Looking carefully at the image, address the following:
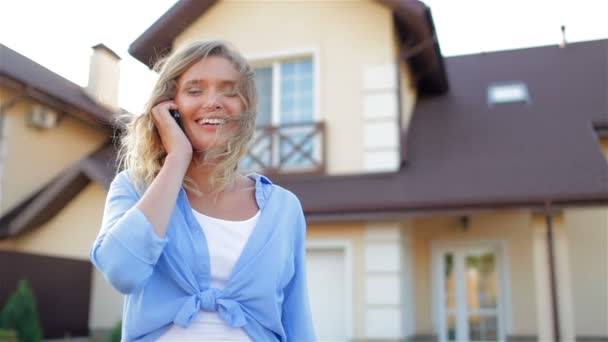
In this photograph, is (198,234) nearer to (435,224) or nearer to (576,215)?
(435,224)

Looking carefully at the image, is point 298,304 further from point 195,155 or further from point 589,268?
point 589,268

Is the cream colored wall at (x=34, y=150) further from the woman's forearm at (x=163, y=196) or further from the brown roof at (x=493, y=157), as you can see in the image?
the woman's forearm at (x=163, y=196)

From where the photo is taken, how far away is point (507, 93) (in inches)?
421

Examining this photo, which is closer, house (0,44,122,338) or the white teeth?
the white teeth

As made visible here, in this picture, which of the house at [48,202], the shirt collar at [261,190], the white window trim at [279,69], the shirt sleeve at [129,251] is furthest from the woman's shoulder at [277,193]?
the house at [48,202]

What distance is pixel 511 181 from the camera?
829 cm

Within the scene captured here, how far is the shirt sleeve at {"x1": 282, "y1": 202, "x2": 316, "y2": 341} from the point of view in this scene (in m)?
1.47

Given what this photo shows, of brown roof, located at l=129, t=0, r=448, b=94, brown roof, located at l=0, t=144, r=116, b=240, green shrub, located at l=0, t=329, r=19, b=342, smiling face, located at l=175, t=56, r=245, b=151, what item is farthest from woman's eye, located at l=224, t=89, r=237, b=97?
brown roof, located at l=0, t=144, r=116, b=240

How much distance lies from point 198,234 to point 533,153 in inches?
325

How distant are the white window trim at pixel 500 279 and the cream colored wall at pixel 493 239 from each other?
0.16ft

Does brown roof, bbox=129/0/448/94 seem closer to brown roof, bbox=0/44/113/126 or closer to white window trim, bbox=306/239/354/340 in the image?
brown roof, bbox=0/44/113/126

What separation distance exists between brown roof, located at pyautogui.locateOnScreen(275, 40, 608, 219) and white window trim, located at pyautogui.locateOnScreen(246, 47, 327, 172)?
0.55 meters

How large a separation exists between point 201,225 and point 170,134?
0.70 ft

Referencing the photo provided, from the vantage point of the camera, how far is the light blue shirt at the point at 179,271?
119 cm
